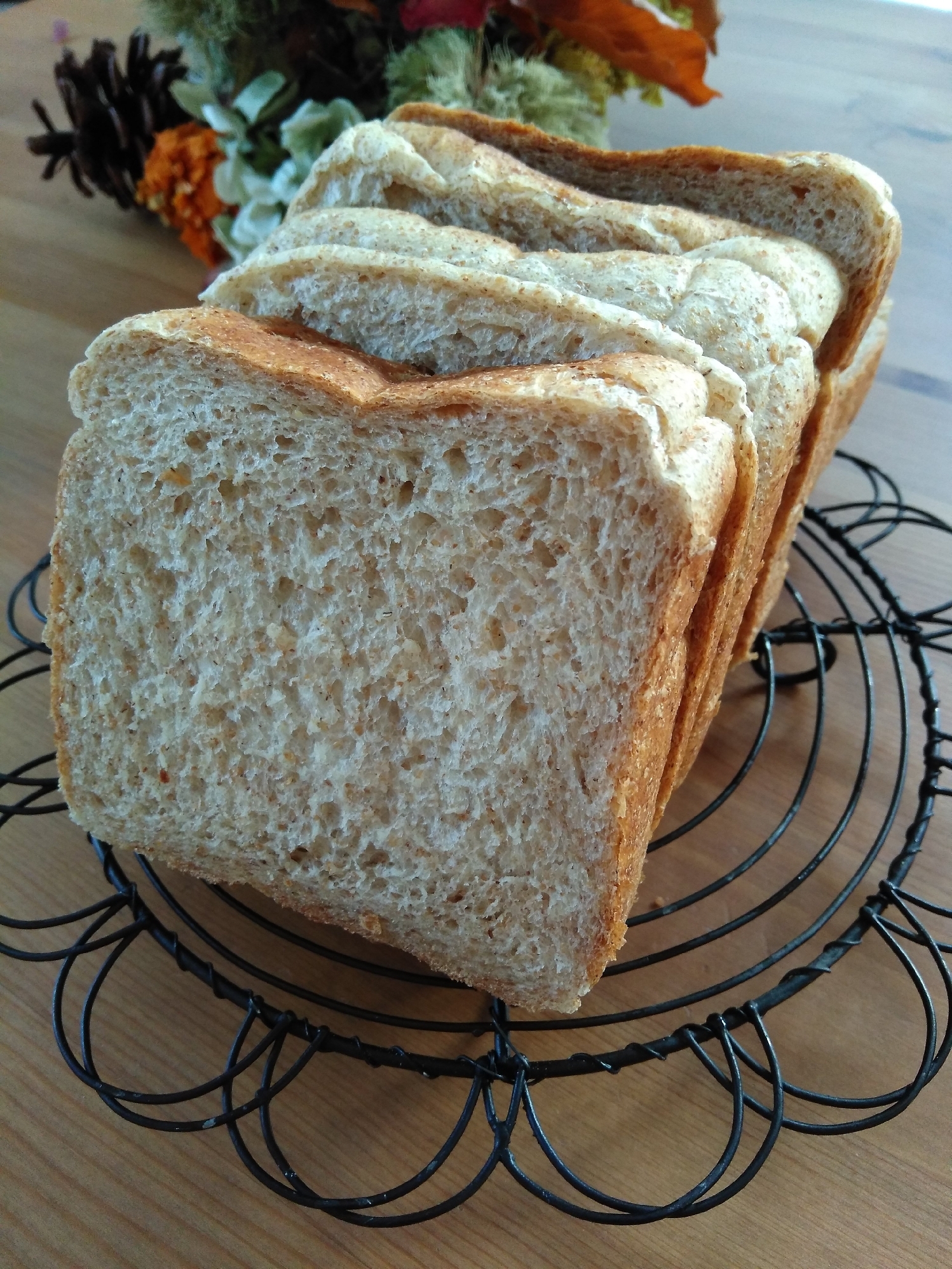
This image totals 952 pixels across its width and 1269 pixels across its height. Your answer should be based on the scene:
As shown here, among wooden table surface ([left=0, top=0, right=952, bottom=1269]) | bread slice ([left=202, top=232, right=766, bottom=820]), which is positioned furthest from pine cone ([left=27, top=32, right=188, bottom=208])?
bread slice ([left=202, top=232, right=766, bottom=820])

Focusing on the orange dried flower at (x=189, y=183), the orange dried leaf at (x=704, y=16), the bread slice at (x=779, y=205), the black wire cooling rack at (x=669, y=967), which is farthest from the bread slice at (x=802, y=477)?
the orange dried flower at (x=189, y=183)

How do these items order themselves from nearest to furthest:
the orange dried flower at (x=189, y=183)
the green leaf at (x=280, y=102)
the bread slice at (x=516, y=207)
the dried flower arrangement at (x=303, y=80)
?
the bread slice at (x=516, y=207), the dried flower arrangement at (x=303, y=80), the green leaf at (x=280, y=102), the orange dried flower at (x=189, y=183)

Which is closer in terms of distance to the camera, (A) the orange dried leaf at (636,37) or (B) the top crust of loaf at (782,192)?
(B) the top crust of loaf at (782,192)

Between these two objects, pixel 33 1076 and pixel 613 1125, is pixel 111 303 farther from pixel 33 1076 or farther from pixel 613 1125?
pixel 613 1125

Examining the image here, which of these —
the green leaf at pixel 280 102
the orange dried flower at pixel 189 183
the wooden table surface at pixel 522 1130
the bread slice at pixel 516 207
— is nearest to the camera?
the wooden table surface at pixel 522 1130

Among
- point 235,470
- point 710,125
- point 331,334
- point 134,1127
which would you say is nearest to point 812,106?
point 710,125

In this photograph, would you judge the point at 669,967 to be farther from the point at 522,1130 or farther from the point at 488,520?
the point at 488,520

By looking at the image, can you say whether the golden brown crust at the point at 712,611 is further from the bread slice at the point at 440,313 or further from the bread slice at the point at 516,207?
the bread slice at the point at 516,207
